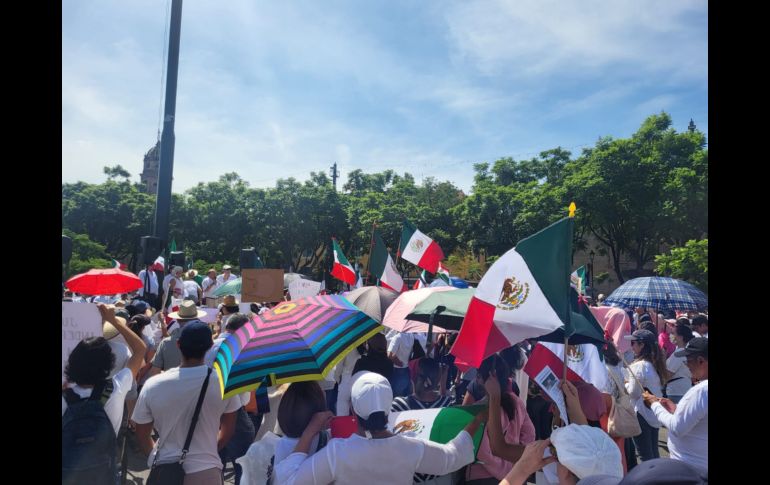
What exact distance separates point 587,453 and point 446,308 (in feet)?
10.0

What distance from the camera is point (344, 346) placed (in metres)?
3.45

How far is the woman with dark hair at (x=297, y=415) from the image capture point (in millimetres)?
3102

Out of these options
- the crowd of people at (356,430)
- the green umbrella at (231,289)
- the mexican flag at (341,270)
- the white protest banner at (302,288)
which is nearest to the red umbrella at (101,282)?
the crowd of people at (356,430)

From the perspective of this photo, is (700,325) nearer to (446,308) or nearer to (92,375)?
(446,308)

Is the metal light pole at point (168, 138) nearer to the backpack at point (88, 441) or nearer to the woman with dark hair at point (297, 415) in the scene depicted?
the backpack at point (88, 441)

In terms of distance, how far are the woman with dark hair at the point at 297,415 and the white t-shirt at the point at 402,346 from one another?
13.2 feet

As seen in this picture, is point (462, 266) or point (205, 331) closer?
point (205, 331)

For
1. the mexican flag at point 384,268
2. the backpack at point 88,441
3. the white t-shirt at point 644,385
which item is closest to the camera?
the backpack at point 88,441

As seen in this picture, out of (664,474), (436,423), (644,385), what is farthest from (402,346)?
(664,474)

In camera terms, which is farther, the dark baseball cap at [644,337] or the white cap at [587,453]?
the dark baseball cap at [644,337]

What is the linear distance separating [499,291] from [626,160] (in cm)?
2760
